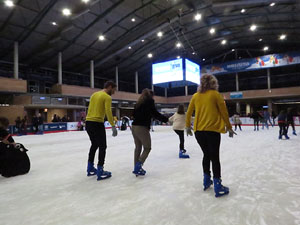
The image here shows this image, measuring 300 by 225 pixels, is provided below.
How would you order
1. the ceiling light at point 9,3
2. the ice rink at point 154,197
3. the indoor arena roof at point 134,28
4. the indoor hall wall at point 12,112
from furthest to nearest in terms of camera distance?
1. the indoor hall wall at point 12,112
2. the indoor arena roof at point 134,28
3. the ceiling light at point 9,3
4. the ice rink at point 154,197

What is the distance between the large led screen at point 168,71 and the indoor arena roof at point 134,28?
328 centimetres

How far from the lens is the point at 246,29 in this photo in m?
18.3

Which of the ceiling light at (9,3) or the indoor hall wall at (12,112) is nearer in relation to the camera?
the ceiling light at (9,3)

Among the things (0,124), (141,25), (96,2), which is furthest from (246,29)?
(0,124)

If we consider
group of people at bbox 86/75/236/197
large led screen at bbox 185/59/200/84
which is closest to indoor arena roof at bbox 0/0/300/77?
large led screen at bbox 185/59/200/84

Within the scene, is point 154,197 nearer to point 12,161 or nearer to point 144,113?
point 144,113

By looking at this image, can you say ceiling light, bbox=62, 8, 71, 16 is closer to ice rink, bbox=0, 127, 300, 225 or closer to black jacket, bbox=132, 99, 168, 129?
ice rink, bbox=0, 127, 300, 225

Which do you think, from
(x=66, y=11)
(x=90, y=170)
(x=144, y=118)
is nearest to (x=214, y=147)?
(x=144, y=118)

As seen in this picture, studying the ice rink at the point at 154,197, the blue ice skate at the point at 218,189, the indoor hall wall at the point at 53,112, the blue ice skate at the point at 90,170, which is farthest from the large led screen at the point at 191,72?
the indoor hall wall at the point at 53,112

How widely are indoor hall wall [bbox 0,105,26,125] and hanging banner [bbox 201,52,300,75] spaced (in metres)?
22.6

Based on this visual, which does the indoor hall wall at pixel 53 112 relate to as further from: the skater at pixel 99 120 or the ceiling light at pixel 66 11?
the skater at pixel 99 120

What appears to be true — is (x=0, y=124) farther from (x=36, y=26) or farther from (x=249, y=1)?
(x=249, y=1)

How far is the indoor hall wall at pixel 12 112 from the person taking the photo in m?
13.7

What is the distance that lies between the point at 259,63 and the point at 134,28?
15823mm
